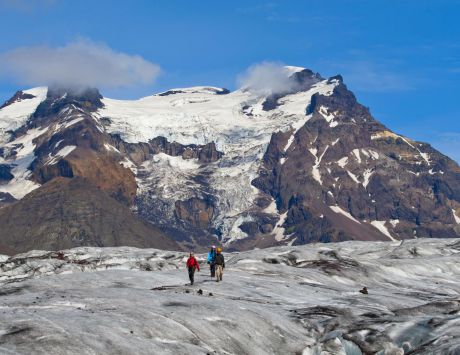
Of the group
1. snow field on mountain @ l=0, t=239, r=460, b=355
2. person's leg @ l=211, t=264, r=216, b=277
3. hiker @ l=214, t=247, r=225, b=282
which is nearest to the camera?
snow field on mountain @ l=0, t=239, r=460, b=355

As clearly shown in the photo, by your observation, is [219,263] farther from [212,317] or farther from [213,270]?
[212,317]

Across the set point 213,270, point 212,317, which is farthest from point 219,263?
point 212,317

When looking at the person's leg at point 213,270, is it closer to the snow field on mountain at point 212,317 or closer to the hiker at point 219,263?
the snow field on mountain at point 212,317

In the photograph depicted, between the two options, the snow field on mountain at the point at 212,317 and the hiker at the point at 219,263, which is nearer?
the snow field on mountain at the point at 212,317

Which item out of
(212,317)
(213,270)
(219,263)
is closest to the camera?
(212,317)

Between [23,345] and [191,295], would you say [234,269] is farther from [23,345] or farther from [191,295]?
[23,345]

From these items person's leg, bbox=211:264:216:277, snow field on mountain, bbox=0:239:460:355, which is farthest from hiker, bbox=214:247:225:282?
person's leg, bbox=211:264:216:277

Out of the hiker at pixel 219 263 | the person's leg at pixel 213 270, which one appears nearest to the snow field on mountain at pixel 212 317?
the hiker at pixel 219 263

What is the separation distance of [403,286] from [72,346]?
74432 mm

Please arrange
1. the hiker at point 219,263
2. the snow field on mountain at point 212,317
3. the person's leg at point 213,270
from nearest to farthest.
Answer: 1. the snow field on mountain at point 212,317
2. the hiker at point 219,263
3. the person's leg at point 213,270

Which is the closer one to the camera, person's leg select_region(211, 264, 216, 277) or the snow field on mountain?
the snow field on mountain

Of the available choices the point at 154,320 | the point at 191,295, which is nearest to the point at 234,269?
the point at 191,295

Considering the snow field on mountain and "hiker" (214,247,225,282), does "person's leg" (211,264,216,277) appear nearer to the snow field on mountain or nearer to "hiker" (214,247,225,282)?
the snow field on mountain

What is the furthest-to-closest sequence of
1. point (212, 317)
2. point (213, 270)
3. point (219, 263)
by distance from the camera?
point (213, 270) → point (219, 263) → point (212, 317)
